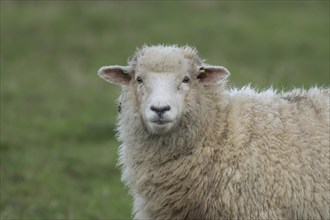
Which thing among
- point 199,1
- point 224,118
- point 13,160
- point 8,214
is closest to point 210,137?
point 224,118

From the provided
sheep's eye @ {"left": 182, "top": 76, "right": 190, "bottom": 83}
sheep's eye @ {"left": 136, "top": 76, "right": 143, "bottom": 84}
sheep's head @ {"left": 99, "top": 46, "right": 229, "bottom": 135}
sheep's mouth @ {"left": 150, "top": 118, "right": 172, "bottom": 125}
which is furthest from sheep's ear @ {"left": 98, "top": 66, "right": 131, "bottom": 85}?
sheep's mouth @ {"left": 150, "top": 118, "right": 172, "bottom": 125}

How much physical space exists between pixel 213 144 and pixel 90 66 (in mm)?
10493

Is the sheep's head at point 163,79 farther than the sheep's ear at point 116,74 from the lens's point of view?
No

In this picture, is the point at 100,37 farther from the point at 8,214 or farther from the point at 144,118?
the point at 144,118

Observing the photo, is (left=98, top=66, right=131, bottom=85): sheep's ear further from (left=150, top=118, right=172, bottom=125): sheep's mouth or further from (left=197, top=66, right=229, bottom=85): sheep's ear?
(left=150, top=118, right=172, bottom=125): sheep's mouth

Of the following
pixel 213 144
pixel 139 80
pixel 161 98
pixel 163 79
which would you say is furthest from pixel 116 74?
pixel 213 144

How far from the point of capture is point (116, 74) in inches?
261

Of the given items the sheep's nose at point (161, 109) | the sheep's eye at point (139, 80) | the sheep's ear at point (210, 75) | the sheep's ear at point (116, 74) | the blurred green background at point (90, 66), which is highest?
the blurred green background at point (90, 66)

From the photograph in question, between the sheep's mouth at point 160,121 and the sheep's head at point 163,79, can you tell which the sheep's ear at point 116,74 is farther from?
the sheep's mouth at point 160,121

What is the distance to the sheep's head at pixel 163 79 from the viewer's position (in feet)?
19.3

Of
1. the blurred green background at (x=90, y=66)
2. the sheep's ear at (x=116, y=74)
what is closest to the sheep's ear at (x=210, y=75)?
the sheep's ear at (x=116, y=74)

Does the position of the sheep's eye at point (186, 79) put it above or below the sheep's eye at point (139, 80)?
below

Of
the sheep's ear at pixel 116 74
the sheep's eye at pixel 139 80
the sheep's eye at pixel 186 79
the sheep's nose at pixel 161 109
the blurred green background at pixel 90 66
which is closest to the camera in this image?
the sheep's nose at pixel 161 109

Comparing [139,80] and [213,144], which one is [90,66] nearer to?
[139,80]
